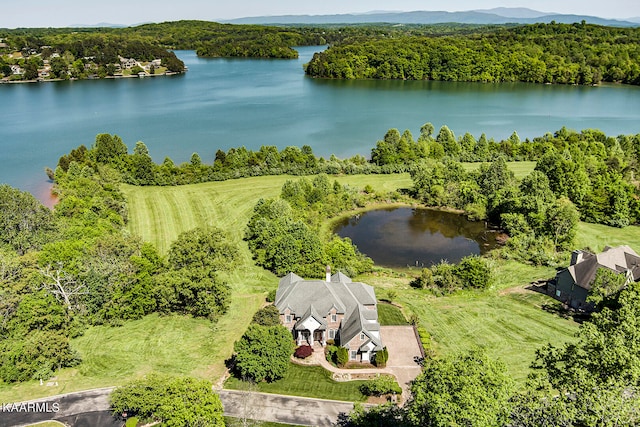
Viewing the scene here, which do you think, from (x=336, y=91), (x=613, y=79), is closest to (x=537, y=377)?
(x=336, y=91)

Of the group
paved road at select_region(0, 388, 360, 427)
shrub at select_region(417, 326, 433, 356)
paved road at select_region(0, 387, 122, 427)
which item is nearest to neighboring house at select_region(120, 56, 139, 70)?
paved road at select_region(0, 387, 122, 427)

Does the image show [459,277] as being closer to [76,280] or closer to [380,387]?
[380,387]

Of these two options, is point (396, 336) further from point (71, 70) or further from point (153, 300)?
point (71, 70)

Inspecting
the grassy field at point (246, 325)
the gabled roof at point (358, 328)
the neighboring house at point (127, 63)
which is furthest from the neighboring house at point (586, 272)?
the neighboring house at point (127, 63)

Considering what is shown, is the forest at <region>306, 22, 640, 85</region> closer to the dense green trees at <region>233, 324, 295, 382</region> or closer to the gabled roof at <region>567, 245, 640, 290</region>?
the gabled roof at <region>567, 245, 640, 290</region>

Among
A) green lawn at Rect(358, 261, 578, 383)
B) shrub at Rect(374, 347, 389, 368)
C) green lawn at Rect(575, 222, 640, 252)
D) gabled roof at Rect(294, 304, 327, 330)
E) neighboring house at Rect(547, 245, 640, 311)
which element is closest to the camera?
shrub at Rect(374, 347, 389, 368)
